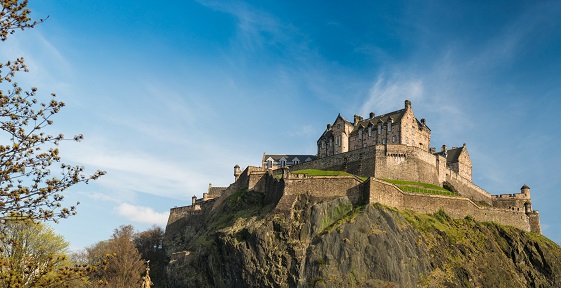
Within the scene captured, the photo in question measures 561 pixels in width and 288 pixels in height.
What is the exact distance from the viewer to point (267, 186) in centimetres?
5975

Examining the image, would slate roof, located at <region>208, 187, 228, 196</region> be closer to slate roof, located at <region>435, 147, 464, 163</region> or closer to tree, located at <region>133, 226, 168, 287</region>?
tree, located at <region>133, 226, 168, 287</region>

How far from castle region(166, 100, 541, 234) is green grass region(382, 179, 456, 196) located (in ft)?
3.04

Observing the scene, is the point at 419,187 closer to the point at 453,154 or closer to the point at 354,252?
the point at 354,252

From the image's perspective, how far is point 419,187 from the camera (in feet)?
196

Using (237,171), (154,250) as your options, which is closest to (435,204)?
(237,171)

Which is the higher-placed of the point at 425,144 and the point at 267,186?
the point at 425,144

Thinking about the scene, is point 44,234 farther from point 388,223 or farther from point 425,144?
point 425,144

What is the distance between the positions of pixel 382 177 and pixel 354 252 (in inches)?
666

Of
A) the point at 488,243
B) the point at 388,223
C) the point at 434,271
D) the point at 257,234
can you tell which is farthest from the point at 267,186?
the point at 488,243

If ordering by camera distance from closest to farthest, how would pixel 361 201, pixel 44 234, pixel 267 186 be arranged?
pixel 44 234 → pixel 361 201 → pixel 267 186

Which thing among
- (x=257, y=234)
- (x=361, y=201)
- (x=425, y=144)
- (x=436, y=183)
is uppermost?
(x=425, y=144)

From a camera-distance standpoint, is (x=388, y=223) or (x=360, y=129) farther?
(x=360, y=129)

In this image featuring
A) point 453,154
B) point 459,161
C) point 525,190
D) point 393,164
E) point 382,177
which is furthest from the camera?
point 453,154

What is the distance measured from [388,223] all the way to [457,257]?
298 inches
